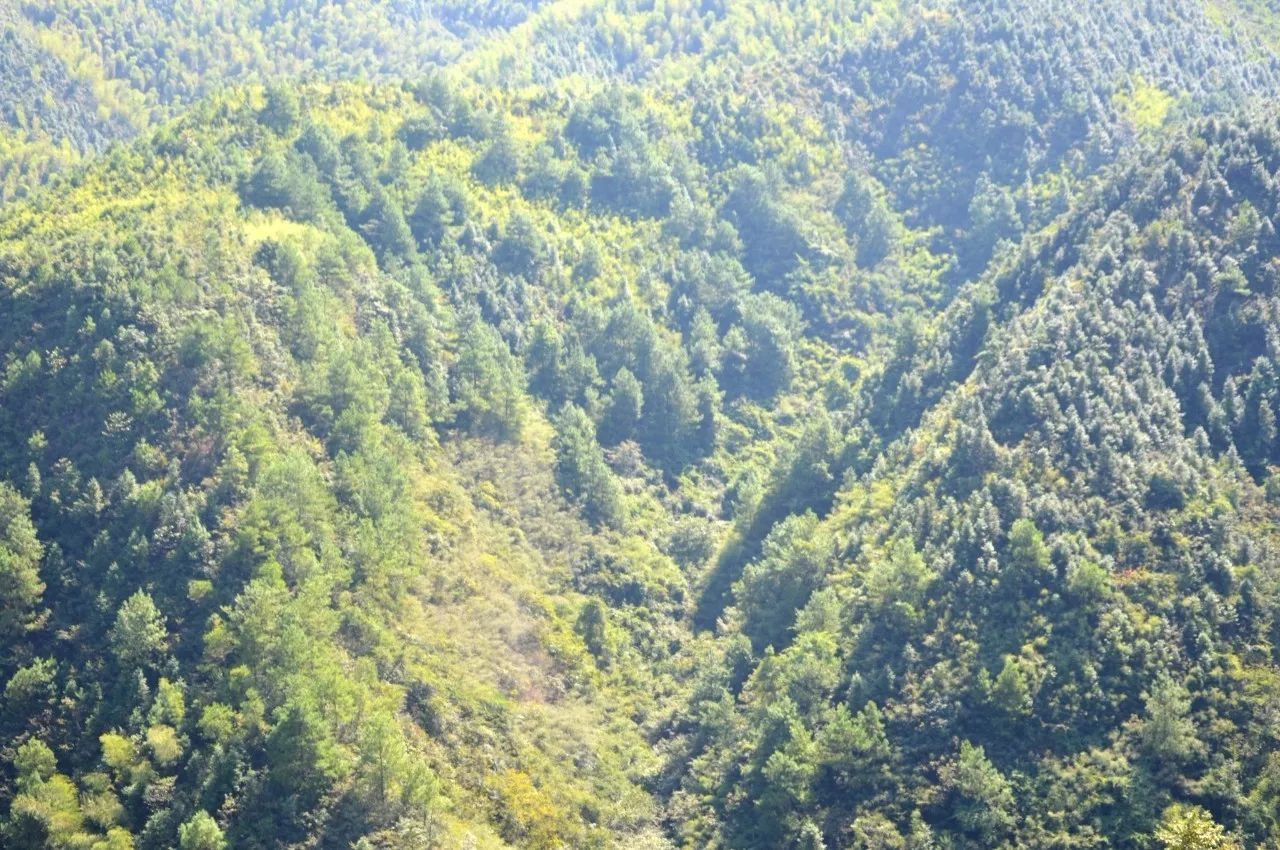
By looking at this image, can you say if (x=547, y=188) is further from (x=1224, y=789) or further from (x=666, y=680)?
(x=1224, y=789)

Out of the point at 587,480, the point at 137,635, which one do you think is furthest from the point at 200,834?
the point at 587,480

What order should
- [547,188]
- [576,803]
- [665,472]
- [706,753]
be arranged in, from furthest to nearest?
[547,188]
[665,472]
[706,753]
[576,803]

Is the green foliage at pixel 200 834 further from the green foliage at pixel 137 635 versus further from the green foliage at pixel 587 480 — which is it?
the green foliage at pixel 587 480

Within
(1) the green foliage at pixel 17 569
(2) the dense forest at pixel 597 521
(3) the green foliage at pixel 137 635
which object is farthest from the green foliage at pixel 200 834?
(1) the green foliage at pixel 17 569

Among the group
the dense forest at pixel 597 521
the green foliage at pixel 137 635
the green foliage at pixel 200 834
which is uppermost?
the dense forest at pixel 597 521

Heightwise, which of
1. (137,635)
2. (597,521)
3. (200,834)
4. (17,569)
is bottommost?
(200,834)

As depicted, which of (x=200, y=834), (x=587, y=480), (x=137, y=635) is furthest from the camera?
(x=587, y=480)

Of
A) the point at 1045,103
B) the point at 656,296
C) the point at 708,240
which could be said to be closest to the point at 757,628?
the point at 656,296

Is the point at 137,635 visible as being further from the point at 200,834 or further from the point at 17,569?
the point at 200,834
